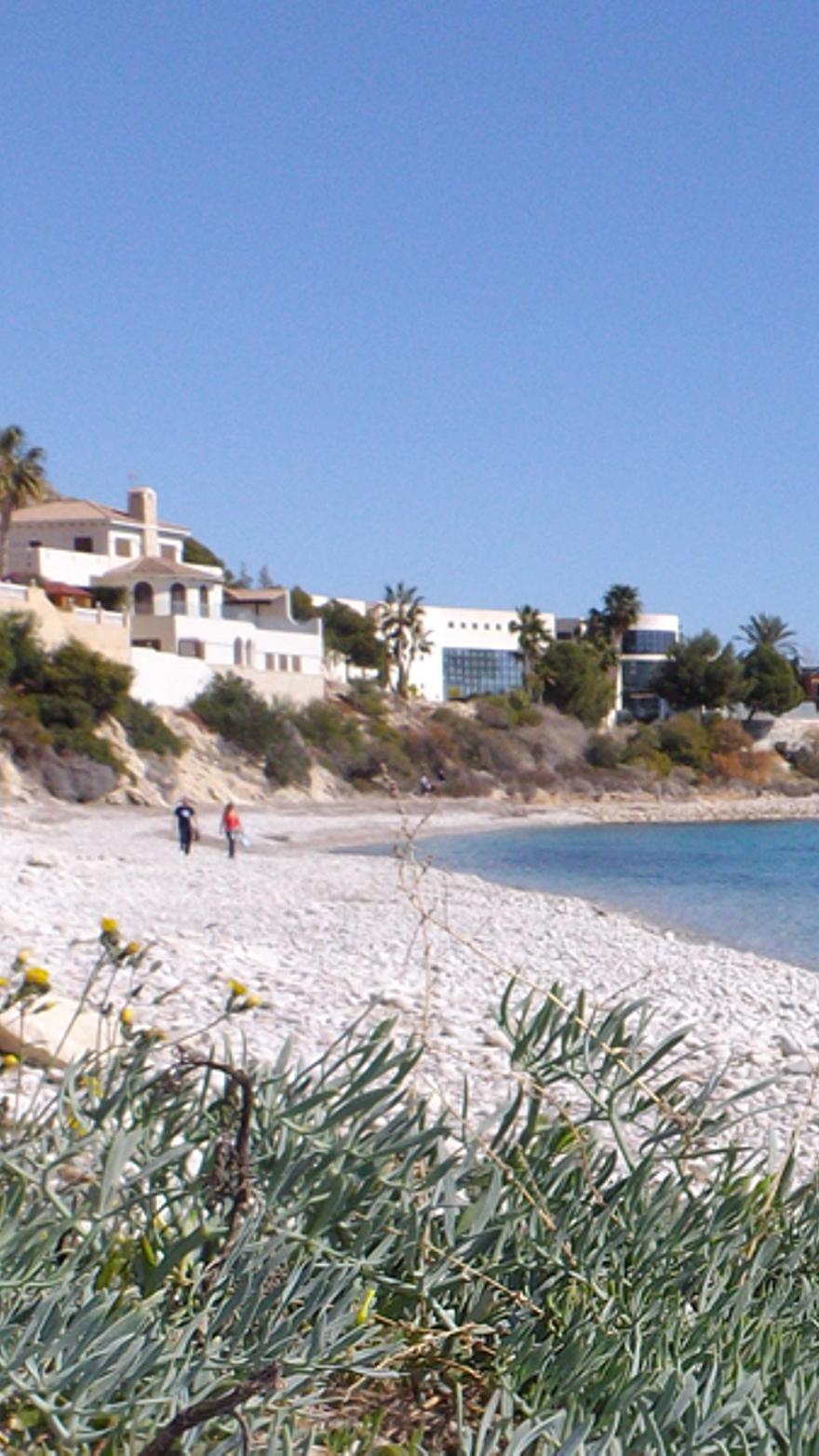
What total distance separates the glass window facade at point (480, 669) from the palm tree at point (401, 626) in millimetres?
Result: 4422

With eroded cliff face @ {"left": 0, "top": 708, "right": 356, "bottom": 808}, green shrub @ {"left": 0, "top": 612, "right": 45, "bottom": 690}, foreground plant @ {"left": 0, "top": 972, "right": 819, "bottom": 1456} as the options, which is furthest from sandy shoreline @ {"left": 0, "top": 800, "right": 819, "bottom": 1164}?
green shrub @ {"left": 0, "top": 612, "right": 45, "bottom": 690}

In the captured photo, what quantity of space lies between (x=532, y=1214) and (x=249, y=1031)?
5951 millimetres

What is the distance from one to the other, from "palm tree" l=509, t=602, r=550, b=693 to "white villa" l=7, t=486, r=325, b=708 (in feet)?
57.9

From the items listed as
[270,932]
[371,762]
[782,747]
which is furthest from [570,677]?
[270,932]

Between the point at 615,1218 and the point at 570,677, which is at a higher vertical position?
the point at 570,677

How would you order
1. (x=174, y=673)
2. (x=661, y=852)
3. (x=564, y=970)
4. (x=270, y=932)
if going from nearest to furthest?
(x=564, y=970), (x=270, y=932), (x=661, y=852), (x=174, y=673)

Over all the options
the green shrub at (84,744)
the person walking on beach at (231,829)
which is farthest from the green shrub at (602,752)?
the person walking on beach at (231,829)

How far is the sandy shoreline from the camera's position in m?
7.90

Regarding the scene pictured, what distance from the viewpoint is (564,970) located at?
15266 mm

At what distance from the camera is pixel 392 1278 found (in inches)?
109

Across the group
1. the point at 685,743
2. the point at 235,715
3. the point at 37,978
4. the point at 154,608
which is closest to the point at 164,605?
the point at 154,608

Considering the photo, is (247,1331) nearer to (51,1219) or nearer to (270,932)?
(51,1219)

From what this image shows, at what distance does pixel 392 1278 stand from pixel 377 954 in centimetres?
1174

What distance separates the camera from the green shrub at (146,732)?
47.6 metres
